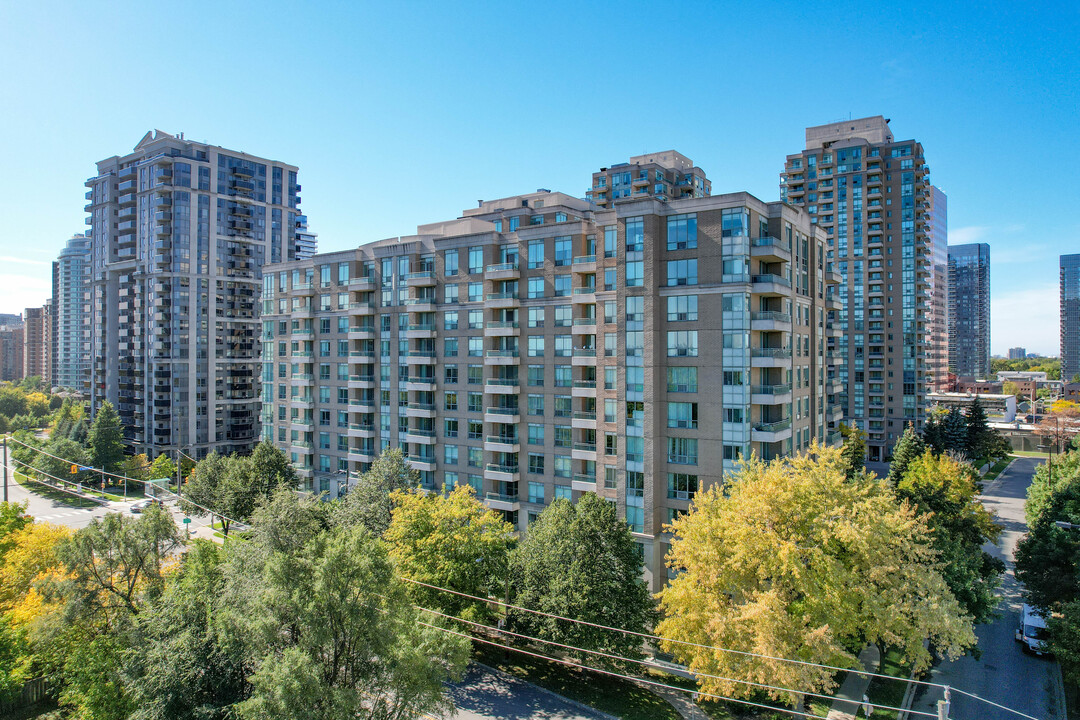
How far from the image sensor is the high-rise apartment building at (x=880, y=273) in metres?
99.3

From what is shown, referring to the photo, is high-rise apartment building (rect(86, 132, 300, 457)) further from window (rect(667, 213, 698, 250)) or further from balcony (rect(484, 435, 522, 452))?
window (rect(667, 213, 698, 250))

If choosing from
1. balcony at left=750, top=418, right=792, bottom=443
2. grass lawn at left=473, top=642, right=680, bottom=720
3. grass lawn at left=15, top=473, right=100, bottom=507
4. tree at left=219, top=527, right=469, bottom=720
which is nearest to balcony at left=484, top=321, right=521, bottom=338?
balcony at left=750, top=418, right=792, bottom=443

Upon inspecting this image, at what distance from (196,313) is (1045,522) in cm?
10578

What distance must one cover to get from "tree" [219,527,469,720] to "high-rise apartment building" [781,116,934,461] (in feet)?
302

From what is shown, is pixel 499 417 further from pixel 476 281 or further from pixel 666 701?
pixel 666 701

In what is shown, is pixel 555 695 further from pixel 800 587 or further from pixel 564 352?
pixel 564 352

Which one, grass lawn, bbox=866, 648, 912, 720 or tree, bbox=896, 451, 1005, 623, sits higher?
tree, bbox=896, 451, 1005, 623

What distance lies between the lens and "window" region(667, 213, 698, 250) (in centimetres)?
4419

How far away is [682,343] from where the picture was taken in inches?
1758

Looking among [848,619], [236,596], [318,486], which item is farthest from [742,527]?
[318,486]

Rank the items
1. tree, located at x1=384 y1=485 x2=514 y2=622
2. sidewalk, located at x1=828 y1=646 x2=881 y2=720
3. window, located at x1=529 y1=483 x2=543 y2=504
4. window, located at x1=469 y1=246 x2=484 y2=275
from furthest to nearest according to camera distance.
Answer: window, located at x1=469 y1=246 x2=484 y2=275 < window, located at x1=529 y1=483 x2=543 y2=504 < tree, located at x1=384 y1=485 x2=514 y2=622 < sidewalk, located at x1=828 y1=646 x2=881 y2=720

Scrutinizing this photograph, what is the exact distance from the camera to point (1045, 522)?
40.9 meters

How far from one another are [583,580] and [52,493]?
9223 cm

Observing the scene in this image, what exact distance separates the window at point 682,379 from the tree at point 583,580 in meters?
11.5
